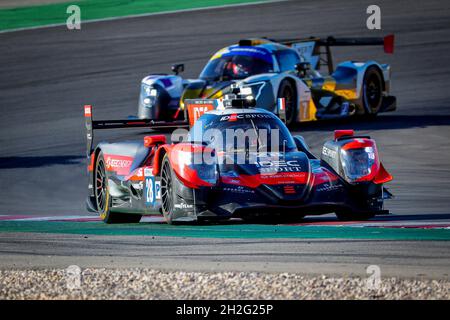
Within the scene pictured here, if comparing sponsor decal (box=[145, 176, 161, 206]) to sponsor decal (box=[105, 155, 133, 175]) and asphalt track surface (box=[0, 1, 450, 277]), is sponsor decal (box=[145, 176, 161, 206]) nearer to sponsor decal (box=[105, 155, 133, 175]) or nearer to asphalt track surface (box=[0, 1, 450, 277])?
sponsor decal (box=[105, 155, 133, 175])

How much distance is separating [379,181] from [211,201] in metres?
1.80

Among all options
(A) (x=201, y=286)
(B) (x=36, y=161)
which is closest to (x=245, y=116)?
(A) (x=201, y=286)

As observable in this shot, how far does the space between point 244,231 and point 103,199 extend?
3067 mm

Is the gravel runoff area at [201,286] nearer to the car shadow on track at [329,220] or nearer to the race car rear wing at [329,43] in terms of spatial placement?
the car shadow on track at [329,220]

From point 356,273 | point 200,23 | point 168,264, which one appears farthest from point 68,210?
point 200,23

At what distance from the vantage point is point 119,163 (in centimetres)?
1409

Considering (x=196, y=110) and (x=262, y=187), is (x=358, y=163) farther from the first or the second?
(x=196, y=110)

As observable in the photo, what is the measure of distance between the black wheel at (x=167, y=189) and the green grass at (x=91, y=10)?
877 inches

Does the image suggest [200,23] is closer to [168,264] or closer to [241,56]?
[241,56]

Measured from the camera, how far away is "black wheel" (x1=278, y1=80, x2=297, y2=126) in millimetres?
21516

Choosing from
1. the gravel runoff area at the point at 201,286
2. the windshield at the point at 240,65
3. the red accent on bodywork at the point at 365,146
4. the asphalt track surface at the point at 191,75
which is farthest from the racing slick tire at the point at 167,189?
the windshield at the point at 240,65

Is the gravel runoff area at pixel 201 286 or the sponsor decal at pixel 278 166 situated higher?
the sponsor decal at pixel 278 166

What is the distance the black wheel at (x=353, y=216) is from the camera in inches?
503

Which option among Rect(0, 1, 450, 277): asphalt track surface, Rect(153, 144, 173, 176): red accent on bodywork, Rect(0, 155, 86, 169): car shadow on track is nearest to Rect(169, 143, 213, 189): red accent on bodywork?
Rect(153, 144, 173, 176): red accent on bodywork
